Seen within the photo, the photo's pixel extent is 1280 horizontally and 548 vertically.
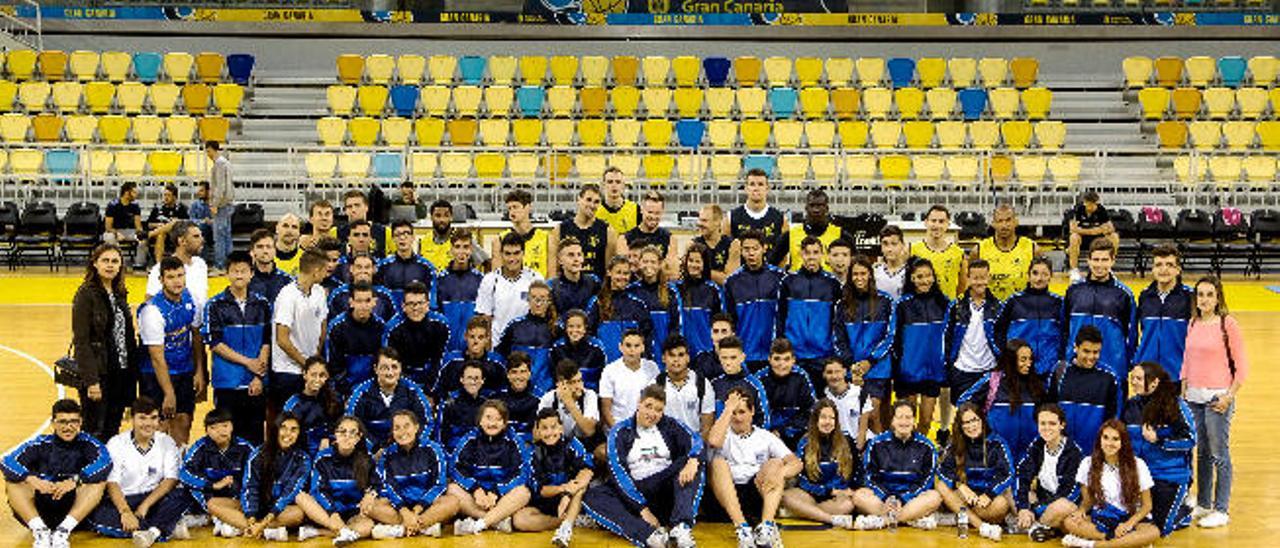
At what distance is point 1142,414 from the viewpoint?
825cm

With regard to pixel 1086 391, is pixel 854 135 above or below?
above

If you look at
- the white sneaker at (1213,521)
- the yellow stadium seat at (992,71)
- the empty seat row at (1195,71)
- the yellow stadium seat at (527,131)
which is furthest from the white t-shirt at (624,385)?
the empty seat row at (1195,71)

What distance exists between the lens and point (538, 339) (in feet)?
29.7

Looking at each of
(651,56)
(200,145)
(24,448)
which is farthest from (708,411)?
(651,56)

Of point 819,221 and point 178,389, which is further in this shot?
point 819,221

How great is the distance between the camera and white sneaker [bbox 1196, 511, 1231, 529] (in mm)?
8375

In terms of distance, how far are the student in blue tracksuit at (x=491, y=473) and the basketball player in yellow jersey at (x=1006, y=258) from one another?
10.1 ft

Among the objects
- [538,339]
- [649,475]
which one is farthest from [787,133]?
[649,475]

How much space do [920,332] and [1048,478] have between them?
4.44ft

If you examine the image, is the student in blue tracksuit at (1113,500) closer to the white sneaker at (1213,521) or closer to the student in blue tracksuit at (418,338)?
the white sneaker at (1213,521)

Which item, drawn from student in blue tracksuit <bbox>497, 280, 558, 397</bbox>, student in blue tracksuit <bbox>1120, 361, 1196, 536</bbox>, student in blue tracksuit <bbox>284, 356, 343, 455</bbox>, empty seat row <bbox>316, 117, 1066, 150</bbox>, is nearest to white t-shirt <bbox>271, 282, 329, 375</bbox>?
student in blue tracksuit <bbox>284, 356, 343, 455</bbox>

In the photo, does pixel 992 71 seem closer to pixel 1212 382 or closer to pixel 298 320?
pixel 1212 382

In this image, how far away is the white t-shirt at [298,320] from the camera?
8.92 metres

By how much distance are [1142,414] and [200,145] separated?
14.6 m
